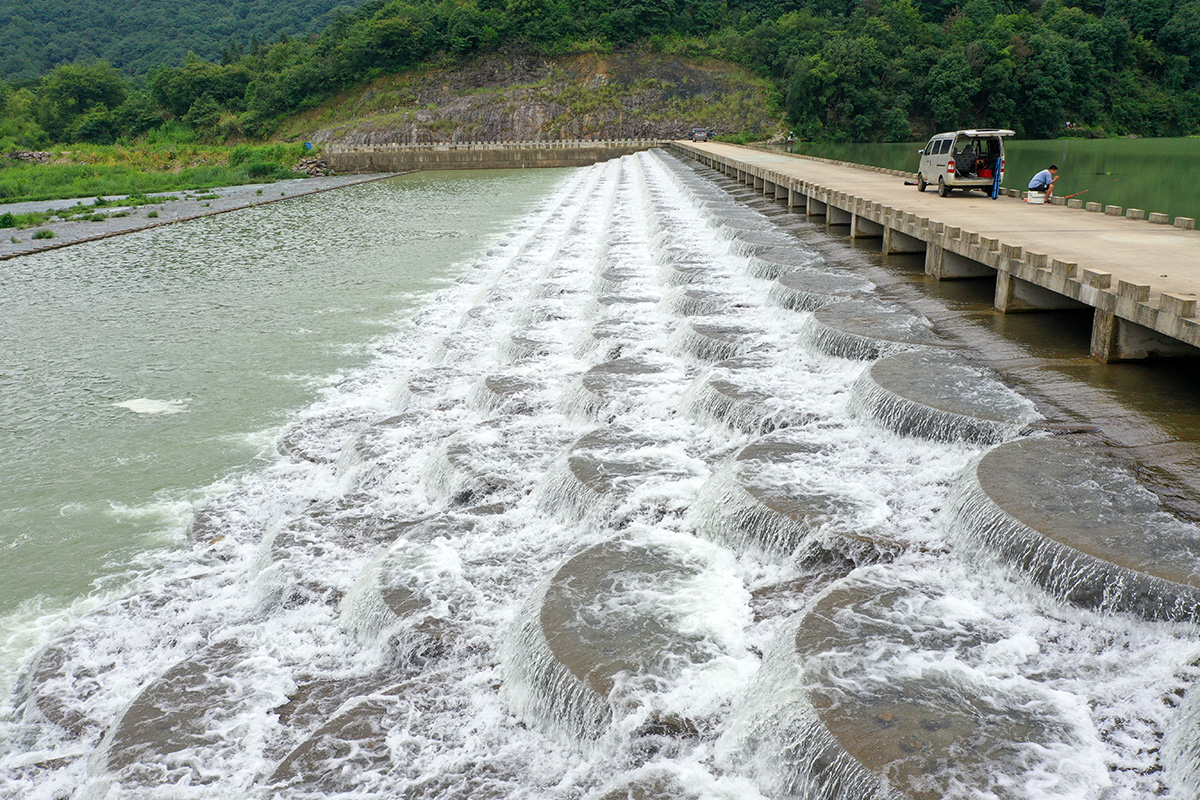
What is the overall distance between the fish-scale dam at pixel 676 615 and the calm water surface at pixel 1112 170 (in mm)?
19580

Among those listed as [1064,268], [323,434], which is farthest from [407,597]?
[1064,268]

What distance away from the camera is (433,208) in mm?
32781

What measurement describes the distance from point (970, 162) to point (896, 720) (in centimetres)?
1711

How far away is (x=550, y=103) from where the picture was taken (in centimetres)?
7625

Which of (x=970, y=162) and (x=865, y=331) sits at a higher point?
(x=970, y=162)

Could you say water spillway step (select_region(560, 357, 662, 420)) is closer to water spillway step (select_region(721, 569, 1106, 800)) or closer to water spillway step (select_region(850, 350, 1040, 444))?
water spillway step (select_region(850, 350, 1040, 444))

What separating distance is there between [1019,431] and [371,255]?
17519 millimetres

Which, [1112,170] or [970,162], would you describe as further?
[1112,170]

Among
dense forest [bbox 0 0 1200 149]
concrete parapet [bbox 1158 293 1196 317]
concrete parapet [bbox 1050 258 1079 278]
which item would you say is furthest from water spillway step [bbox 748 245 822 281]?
dense forest [bbox 0 0 1200 149]

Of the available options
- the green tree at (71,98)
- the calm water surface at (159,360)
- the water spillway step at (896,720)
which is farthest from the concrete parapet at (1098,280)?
the green tree at (71,98)

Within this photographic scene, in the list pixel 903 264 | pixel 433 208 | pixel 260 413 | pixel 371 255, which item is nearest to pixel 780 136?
pixel 433 208

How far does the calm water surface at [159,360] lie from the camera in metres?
7.83

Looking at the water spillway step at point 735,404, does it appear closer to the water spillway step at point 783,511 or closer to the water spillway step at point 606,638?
the water spillway step at point 783,511

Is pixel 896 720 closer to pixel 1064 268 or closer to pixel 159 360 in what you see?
pixel 1064 268
